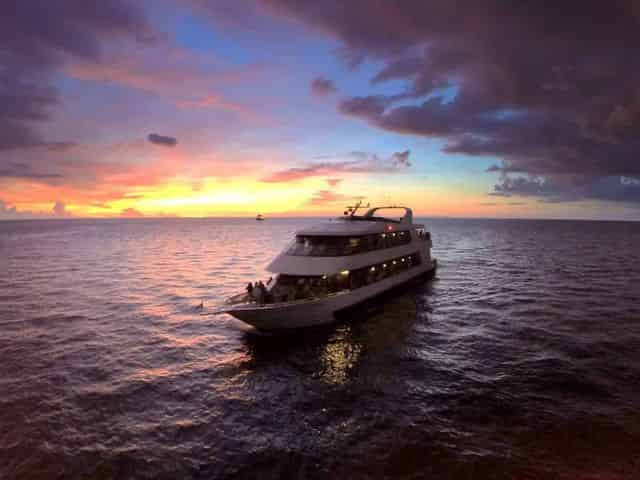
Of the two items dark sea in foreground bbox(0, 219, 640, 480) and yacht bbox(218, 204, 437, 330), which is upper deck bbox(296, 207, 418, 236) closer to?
yacht bbox(218, 204, 437, 330)

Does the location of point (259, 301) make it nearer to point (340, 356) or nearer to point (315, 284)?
point (315, 284)

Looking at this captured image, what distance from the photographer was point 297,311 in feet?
71.1

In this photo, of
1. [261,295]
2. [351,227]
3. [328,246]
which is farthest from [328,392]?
[351,227]

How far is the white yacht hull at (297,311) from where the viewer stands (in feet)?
67.4

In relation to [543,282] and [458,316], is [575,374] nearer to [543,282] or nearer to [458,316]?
[458,316]

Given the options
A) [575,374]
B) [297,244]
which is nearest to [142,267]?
[297,244]

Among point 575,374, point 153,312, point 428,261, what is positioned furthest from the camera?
point 428,261

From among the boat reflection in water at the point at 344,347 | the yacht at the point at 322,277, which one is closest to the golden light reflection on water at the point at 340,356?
the boat reflection in water at the point at 344,347

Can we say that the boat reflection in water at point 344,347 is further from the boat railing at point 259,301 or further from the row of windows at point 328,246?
the row of windows at point 328,246

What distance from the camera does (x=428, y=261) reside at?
43094 mm

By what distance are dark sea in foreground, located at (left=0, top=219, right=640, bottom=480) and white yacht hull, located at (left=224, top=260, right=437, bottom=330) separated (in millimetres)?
909

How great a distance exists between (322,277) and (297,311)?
3.49m

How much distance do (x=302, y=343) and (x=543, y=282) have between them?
32758mm

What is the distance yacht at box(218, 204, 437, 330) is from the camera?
21.5 metres
